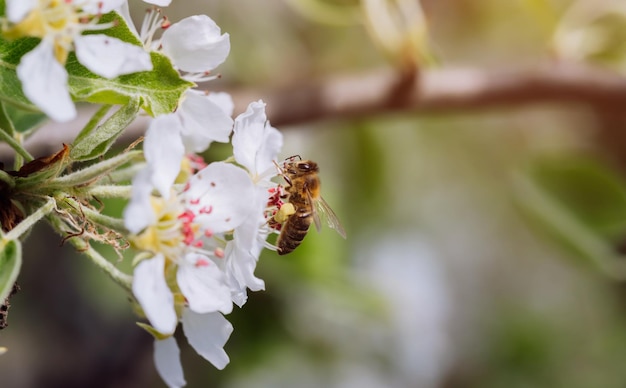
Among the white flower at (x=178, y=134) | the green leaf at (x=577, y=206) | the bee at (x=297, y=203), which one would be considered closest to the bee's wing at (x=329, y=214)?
the bee at (x=297, y=203)

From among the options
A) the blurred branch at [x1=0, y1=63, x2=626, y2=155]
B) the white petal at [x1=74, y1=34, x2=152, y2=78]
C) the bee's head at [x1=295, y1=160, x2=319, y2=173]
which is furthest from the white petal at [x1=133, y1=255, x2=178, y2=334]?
the blurred branch at [x1=0, y1=63, x2=626, y2=155]

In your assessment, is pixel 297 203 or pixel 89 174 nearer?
pixel 89 174

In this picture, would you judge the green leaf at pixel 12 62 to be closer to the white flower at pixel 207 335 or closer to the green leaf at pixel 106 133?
the green leaf at pixel 106 133

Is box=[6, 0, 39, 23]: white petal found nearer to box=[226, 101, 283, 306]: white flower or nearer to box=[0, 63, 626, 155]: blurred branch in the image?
box=[226, 101, 283, 306]: white flower

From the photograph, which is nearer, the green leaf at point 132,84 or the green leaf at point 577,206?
the green leaf at point 132,84

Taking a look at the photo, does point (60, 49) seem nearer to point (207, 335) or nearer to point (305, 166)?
point (207, 335)

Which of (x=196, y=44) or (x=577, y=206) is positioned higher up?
(x=196, y=44)

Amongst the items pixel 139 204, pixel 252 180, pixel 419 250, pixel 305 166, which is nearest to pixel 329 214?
pixel 305 166
